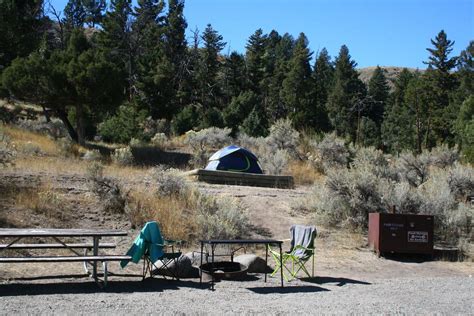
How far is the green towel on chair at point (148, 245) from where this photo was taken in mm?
8875

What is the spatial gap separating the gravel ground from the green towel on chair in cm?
46

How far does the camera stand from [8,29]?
98.4 ft

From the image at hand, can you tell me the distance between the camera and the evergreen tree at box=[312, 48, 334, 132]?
177 feet

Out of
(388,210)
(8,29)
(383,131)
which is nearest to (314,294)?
(388,210)

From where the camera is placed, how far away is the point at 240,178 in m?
20.2

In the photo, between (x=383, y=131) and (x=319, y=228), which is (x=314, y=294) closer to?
(x=319, y=228)

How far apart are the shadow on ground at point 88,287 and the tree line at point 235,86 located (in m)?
21.0

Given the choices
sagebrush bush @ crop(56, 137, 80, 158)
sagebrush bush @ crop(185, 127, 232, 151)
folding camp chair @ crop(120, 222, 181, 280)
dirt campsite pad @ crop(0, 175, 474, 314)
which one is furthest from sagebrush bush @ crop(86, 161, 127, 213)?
sagebrush bush @ crop(185, 127, 232, 151)

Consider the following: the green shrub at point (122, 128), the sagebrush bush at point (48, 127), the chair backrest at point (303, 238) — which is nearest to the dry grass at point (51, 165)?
the chair backrest at point (303, 238)

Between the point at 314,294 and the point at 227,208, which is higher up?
the point at 227,208

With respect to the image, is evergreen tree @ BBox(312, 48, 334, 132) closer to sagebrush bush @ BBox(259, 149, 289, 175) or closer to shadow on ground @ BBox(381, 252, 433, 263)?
sagebrush bush @ BBox(259, 149, 289, 175)

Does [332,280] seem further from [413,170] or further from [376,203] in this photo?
[413,170]

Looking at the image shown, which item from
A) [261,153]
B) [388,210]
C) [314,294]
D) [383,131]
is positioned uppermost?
[383,131]

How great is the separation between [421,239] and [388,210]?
2287 millimetres
